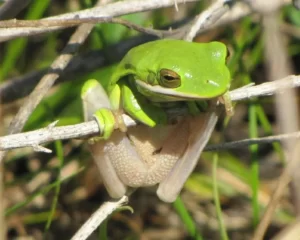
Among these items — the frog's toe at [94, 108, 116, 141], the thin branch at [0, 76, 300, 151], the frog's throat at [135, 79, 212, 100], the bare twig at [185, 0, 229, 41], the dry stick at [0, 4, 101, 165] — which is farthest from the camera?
the bare twig at [185, 0, 229, 41]

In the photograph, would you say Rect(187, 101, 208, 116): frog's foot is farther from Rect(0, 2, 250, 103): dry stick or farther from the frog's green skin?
Rect(0, 2, 250, 103): dry stick

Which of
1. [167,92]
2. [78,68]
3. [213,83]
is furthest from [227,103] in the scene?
[78,68]

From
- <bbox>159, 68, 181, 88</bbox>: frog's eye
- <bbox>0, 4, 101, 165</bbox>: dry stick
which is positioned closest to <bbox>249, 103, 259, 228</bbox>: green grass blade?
<bbox>159, 68, 181, 88</bbox>: frog's eye

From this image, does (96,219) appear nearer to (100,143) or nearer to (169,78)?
(100,143)

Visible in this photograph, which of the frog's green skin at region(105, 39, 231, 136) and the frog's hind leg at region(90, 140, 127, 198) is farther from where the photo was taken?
the frog's hind leg at region(90, 140, 127, 198)

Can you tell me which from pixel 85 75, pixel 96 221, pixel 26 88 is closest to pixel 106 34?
pixel 85 75

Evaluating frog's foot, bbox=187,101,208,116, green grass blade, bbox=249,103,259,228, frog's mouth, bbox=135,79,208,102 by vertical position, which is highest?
frog's mouth, bbox=135,79,208,102

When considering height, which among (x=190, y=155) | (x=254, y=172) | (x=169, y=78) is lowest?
(x=254, y=172)
